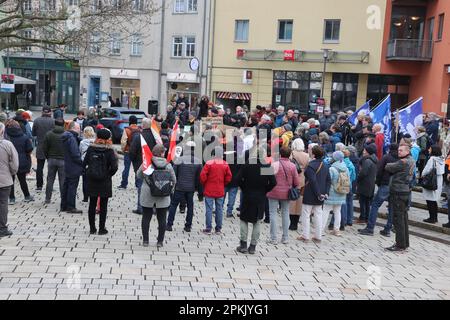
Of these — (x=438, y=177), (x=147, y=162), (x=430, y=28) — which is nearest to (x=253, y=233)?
(x=147, y=162)

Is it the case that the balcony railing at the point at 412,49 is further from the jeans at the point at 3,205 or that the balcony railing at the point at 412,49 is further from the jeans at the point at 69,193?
the jeans at the point at 3,205

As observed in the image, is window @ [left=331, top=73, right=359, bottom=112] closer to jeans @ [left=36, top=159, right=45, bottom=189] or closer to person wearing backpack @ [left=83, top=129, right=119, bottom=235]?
jeans @ [left=36, top=159, right=45, bottom=189]

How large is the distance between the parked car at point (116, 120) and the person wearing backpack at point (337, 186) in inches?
582

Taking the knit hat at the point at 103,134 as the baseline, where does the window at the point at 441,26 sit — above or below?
above

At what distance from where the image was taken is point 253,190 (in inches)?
356

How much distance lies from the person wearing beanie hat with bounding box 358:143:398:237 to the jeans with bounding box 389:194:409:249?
3.17 ft

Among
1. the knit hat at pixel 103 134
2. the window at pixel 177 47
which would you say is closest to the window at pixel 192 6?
the window at pixel 177 47

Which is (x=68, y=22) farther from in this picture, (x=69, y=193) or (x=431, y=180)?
(x=431, y=180)

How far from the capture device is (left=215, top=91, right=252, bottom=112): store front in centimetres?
3590

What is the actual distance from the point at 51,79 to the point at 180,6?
1418 cm

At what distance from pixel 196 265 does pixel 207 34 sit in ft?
Result: 97.5

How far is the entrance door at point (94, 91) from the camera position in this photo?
136 feet

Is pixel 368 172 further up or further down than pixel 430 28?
further down

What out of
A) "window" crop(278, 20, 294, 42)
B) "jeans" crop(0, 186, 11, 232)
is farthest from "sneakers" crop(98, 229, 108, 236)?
"window" crop(278, 20, 294, 42)
